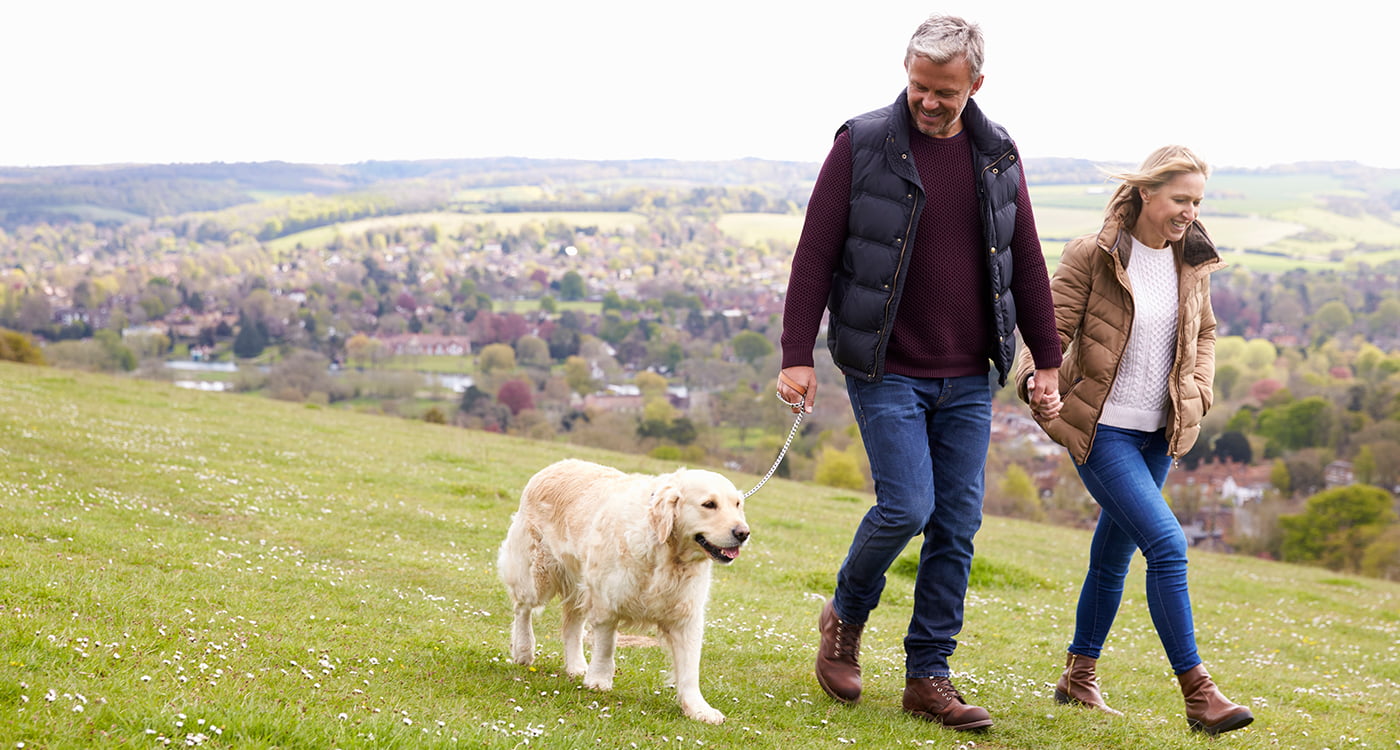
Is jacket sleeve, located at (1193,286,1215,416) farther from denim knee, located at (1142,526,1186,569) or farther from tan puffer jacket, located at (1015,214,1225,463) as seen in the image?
denim knee, located at (1142,526,1186,569)

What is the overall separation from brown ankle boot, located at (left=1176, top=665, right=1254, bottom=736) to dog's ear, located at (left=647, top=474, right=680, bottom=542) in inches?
129

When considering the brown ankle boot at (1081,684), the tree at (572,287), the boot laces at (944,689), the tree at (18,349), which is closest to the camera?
the boot laces at (944,689)

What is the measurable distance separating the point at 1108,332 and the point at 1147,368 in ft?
1.07

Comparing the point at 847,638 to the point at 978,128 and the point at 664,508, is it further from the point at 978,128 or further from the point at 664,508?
the point at 978,128

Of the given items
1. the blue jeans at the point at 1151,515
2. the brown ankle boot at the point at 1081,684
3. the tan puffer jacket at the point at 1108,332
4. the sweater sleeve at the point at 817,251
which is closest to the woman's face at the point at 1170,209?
the tan puffer jacket at the point at 1108,332

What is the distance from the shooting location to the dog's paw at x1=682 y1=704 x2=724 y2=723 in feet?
19.7

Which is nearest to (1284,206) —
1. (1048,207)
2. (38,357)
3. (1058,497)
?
(1048,207)

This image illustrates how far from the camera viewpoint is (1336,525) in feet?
153

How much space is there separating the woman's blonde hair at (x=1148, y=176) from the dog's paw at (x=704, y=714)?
396cm

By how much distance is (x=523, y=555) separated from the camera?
7.04 m

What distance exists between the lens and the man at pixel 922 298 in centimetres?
585

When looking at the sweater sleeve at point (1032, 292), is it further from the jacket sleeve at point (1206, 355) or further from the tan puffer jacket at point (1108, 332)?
the jacket sleeve at point (1206, 355)

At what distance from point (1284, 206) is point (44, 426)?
180 m

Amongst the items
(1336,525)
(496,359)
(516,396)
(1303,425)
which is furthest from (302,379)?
(1303,425)
